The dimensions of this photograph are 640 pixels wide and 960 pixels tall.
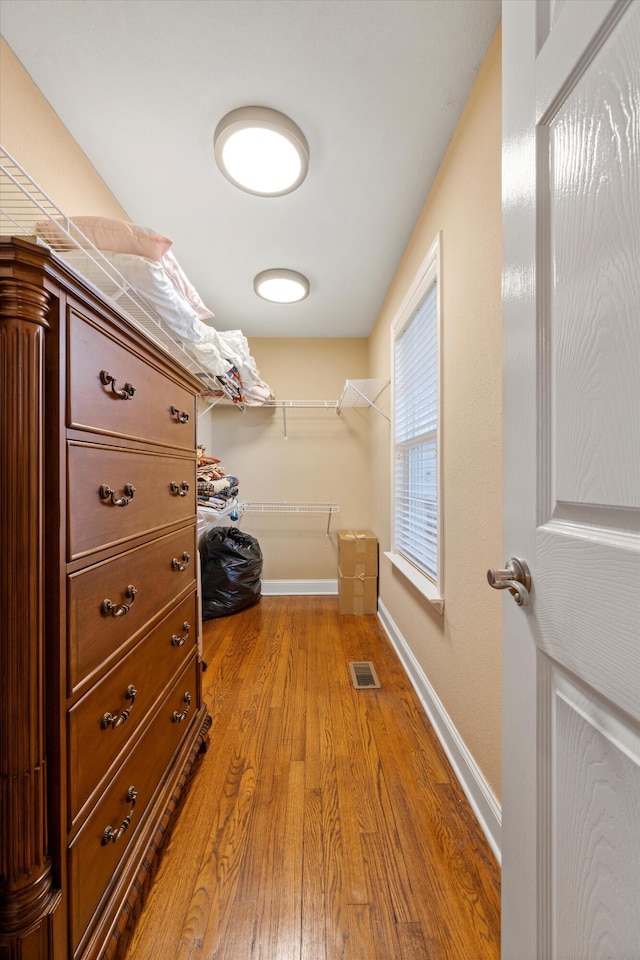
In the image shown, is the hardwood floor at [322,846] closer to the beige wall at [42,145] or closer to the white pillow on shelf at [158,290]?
the white pillow on shelf at [158,290]

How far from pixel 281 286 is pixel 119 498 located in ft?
6.38

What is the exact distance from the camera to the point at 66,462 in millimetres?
665

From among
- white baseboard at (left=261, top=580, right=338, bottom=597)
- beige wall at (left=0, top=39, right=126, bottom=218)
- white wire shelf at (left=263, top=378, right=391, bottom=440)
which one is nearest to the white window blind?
white wire shelf at (left=263, top=378, right=391, bottom=440)

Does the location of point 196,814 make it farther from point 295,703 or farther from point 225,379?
point 225,379

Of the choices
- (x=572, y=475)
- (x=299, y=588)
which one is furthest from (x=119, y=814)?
(x=299, y=588)

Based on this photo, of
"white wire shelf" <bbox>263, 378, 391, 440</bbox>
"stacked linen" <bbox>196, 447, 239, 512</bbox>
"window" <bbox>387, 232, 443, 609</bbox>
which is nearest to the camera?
"window" <bbox>387, 232, 443, 609</bbox>

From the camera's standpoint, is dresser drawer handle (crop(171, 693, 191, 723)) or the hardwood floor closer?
the hardwood floor

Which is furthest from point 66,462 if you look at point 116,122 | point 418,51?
point 418,51

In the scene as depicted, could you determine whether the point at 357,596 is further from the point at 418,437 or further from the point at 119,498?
the point at 119,498

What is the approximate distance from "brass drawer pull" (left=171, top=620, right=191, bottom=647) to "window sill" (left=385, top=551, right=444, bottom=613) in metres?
0.97

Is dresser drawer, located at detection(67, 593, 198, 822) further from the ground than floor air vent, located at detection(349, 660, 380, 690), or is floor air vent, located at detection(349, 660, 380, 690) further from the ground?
dresser drawer, located at detection(67, 593, 198, 822)

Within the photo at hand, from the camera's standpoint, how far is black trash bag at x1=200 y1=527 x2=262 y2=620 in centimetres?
277

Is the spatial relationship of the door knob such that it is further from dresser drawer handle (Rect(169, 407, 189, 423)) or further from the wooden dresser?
dresser drawer handle (Rect(169, 407, 189, 423))

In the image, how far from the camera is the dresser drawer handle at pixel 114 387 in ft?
2.58
